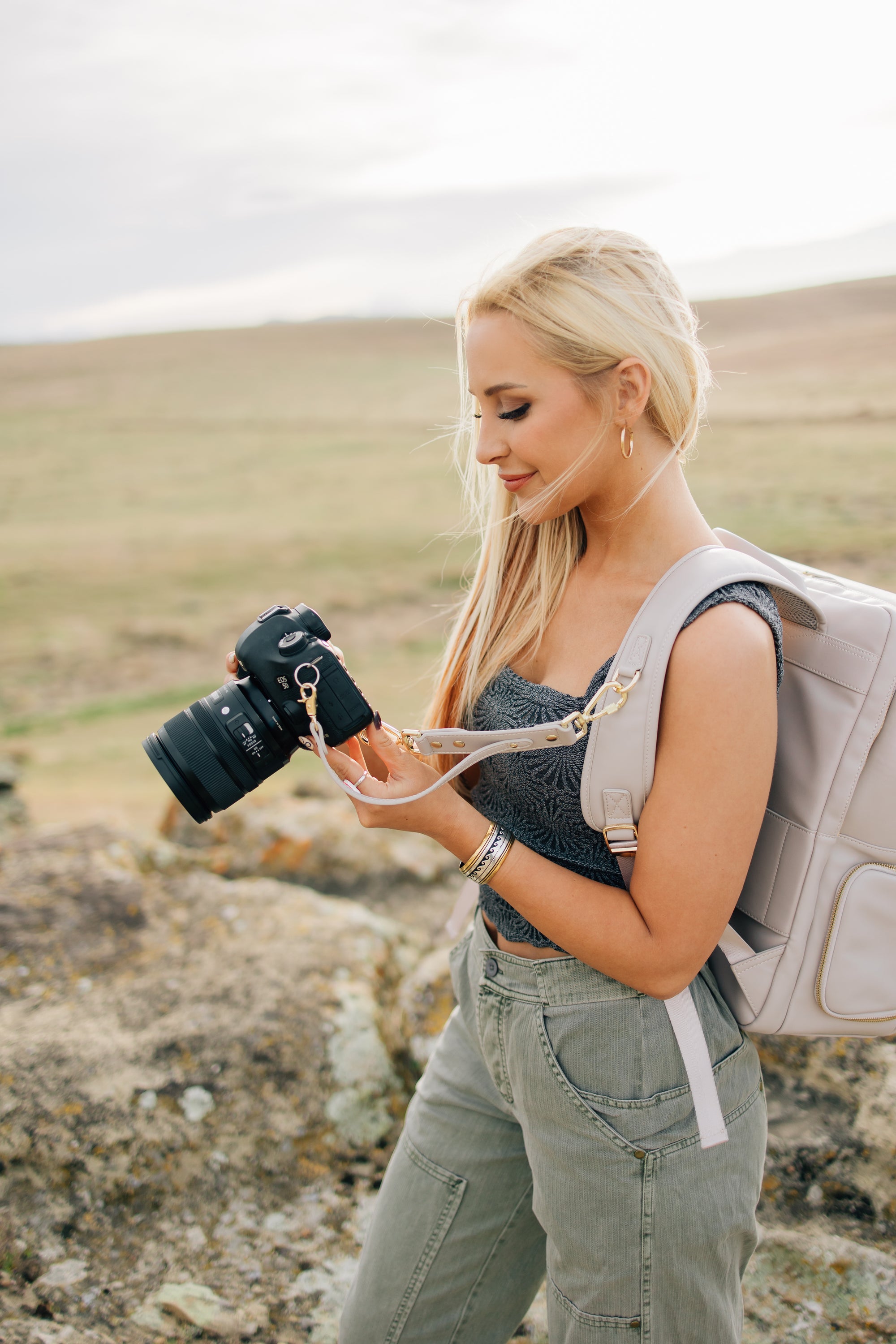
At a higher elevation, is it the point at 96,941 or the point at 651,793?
the point at 651,793

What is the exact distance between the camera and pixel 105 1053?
7.76 ft

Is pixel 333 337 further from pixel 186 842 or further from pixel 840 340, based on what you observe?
pixel 186 842

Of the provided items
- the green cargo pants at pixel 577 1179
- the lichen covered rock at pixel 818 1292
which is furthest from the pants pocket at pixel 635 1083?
the lichen covered rock at pixel 818 1292

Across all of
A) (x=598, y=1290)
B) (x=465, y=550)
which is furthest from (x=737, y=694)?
(x=465, y=550)

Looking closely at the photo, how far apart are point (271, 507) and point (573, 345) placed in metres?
22.6

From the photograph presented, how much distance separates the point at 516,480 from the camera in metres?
1.80

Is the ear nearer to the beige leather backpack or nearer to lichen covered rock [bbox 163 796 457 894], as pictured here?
the beige leather backpack

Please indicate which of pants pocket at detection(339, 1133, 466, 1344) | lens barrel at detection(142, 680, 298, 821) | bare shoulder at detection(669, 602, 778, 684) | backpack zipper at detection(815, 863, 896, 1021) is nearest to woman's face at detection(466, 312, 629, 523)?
bare shoulder at detection(669, 602, 778, 684)

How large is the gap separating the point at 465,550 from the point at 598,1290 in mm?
17476

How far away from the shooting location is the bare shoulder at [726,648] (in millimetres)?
1469

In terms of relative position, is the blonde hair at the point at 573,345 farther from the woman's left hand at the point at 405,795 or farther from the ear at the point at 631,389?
the woman's left hand at the point at 405,795

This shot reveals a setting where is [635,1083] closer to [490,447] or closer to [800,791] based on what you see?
[800,791]

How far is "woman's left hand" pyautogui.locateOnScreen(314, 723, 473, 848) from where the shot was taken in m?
1.67

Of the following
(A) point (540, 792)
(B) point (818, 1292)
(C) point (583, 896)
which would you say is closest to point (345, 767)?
(A) point (540, 792)
